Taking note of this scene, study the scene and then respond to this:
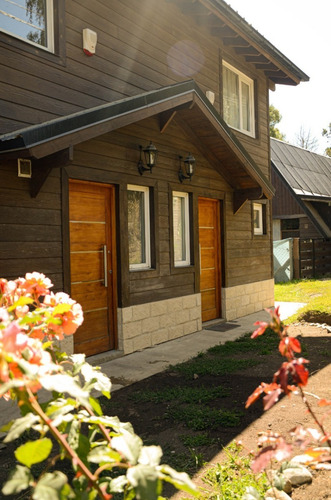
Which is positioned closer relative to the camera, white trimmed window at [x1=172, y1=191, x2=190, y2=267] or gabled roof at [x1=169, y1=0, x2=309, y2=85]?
gabled roof at [x1=169, y1=0, x2=309, y2=85]

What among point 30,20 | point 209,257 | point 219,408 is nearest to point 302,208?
point 209,257

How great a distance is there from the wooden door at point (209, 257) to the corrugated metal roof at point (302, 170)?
1188 cm

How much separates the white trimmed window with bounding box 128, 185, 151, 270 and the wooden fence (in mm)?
11614

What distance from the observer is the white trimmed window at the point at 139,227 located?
709cm

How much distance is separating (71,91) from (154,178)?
6.70 ft

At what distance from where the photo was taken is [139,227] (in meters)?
7.29

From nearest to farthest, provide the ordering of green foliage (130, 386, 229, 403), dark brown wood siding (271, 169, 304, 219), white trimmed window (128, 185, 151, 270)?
green foliage (130, 386, 229, 403), white trimmed window (128, 185, 151, 270), dark brown wood siding (271, 169, 304, 219)

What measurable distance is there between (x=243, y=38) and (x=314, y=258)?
11.4 m

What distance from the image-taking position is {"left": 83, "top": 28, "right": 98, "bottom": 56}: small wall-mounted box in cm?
598

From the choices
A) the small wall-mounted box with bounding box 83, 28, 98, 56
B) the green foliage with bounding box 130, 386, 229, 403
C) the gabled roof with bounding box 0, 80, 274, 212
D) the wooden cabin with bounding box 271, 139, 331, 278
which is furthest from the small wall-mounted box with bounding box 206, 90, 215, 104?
the wooden cabin with bounding box 271, 139, 331, 278

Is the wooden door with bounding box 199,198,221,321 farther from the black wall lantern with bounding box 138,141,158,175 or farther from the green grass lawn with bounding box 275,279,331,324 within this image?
the black wall lantern with bounding box 138,141,158,175

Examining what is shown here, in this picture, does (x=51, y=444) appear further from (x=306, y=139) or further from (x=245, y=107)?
(x=306, y=139)

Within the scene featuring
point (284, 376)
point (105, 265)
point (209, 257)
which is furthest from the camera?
point (209, 257)

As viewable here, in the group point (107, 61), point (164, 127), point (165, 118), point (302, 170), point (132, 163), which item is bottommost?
point (132, 163)
